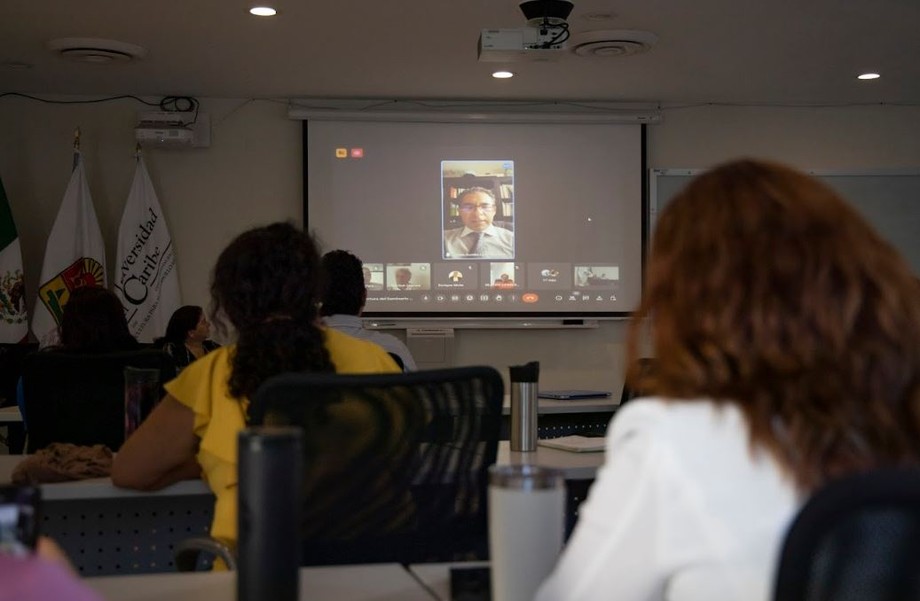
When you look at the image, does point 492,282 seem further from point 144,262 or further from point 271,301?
point 271,301

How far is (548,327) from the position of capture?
23.3 feet

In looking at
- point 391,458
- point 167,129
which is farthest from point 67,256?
point 391,458

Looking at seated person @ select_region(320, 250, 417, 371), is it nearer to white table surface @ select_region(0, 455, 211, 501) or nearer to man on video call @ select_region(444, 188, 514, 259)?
white table surface @ select_region(0, 455, 211, 501)

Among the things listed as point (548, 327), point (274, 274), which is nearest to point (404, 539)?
point (274, 274)

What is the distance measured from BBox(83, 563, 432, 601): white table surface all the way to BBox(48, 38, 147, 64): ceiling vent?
466 centimetres

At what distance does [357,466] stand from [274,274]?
0.53 m

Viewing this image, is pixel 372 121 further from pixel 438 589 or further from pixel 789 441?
pixel 789 441

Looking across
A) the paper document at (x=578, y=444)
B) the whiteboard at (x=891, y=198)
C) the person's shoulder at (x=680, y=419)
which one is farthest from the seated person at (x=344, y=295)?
the whiteboard at (x=891, y=198)

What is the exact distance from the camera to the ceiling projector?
15.7 ft

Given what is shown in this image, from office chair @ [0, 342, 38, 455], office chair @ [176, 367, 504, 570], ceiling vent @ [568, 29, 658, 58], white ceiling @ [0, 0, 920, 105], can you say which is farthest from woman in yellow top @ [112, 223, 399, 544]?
office chair @ [0, 342, 38, 455]

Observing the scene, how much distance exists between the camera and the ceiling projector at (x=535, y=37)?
4.78 m

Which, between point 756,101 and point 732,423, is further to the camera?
point 756,101

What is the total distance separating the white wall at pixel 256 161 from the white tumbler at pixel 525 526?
5861mm

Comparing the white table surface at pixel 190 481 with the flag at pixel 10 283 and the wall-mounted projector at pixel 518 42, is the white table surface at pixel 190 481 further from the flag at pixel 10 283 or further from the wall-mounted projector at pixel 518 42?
the flag at pixel 10 283
